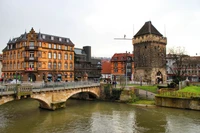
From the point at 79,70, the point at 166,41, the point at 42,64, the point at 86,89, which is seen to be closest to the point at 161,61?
the point at 166,41

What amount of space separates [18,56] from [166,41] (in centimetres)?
4168

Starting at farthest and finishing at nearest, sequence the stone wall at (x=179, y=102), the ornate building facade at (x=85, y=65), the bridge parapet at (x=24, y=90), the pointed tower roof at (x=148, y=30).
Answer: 1. the ornate building facade at (x=85, y=65)
2. the pointed tower roof at (x=148, y=30)
3. the stone wall at (x=179, y=102)
4. the bridge parapet at (x=24, y=90)

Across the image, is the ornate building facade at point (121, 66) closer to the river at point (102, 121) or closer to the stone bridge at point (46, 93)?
the stone bridge at point (46, 93)

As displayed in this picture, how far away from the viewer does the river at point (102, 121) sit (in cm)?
2280

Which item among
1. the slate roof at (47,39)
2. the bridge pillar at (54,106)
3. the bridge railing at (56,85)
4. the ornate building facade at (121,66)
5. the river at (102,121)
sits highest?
the slate roof at (47,39)

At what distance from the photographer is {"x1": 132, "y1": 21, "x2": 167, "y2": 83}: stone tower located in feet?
166

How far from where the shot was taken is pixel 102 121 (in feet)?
87.4

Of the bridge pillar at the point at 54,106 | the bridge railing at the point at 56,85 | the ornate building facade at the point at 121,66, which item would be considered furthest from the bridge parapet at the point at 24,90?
the ornate building facade at the point at 121,66

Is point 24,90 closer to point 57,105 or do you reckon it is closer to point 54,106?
point 54,106

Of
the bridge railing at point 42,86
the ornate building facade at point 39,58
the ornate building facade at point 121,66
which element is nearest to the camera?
the bridge railing at point 42,86

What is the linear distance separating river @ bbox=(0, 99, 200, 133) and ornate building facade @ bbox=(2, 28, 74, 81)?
911 inches

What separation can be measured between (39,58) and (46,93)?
25.6 meters

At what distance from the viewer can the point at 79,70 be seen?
68.6 m

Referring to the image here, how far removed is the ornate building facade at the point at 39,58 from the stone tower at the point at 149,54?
21.9 m
